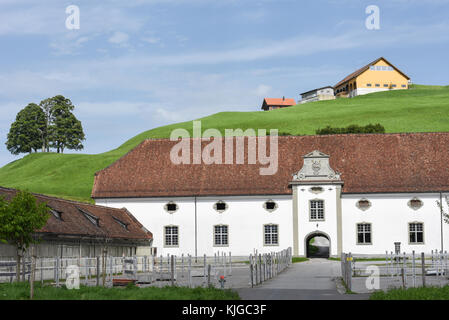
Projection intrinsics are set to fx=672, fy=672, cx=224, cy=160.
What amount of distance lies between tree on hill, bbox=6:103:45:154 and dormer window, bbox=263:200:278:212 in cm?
7956

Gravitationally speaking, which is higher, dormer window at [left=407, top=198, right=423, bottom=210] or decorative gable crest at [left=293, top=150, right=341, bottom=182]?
decorative gable crest at [left=293, top=150, right=341, bottom=182]

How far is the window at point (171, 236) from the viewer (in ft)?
196

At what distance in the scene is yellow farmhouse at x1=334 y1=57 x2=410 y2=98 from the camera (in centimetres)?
15938

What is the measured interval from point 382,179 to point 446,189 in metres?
5.27

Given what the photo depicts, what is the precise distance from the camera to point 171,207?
60.1m

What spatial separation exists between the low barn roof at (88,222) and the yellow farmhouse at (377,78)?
11039 centimetres

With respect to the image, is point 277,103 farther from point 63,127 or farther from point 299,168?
point 299,168

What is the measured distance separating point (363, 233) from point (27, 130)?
8706cm

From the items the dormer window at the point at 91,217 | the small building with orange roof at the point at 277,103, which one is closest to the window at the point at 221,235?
the dormer window at the point at 91,217

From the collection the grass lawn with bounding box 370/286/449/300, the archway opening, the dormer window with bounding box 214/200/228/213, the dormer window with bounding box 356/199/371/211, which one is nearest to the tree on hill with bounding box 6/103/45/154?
the archway opening

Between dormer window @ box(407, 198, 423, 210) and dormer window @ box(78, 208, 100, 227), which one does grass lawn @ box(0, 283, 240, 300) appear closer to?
dormer window @ box(78, 208, 100, 227)

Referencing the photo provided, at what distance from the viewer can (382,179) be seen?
189ft
